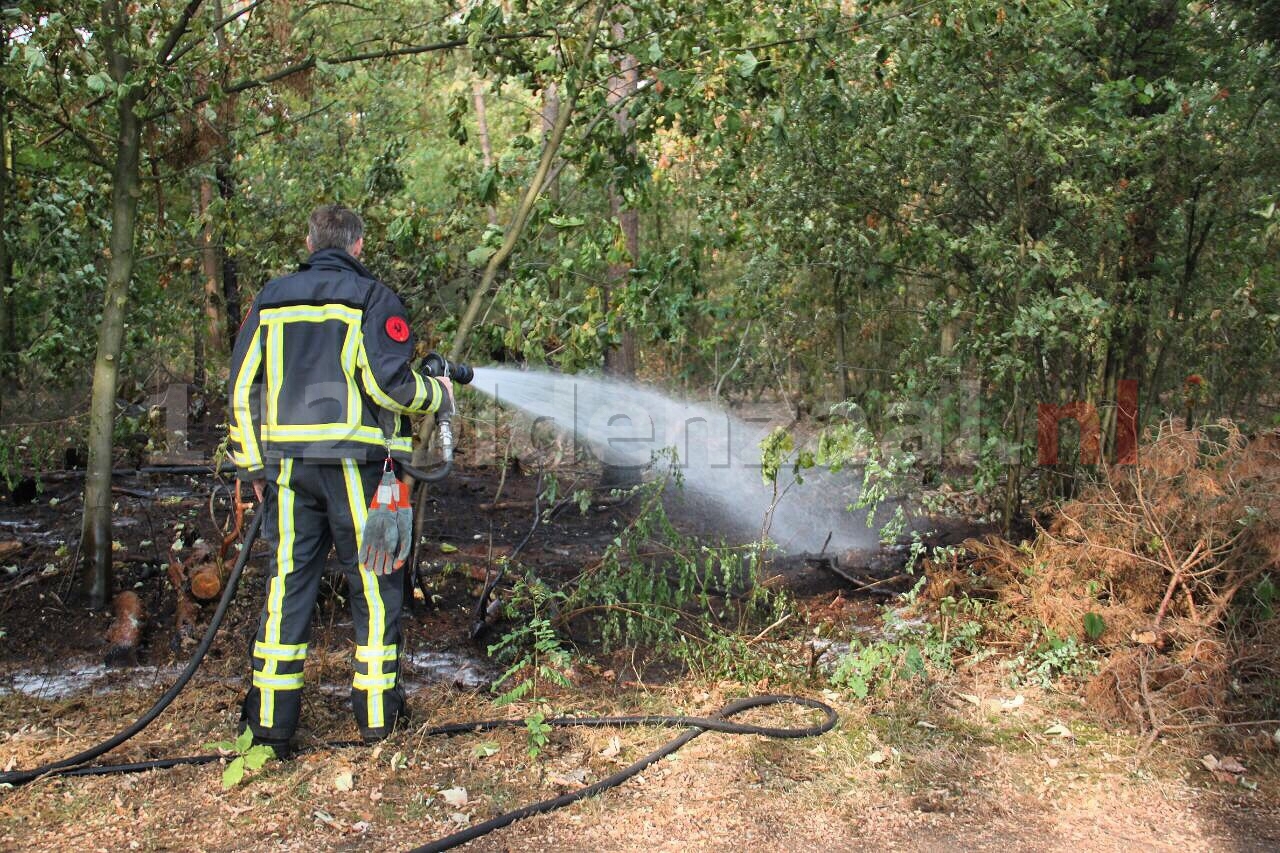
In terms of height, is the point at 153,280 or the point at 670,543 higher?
the point at 153,280

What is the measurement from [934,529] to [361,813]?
4.97 metres

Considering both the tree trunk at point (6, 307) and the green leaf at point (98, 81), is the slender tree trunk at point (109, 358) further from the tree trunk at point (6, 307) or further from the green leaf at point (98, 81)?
the tree trunk at point (6, 307)

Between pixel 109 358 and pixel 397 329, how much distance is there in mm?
2097

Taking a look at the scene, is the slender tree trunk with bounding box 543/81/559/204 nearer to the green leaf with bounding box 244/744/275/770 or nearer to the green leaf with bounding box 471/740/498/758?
the green leaf with bounding box 471/740/498/758

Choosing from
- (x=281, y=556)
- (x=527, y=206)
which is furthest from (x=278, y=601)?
(x=527, y=206)

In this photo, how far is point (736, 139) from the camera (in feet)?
19.2

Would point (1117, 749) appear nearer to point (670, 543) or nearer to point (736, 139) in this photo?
point (670, 543)

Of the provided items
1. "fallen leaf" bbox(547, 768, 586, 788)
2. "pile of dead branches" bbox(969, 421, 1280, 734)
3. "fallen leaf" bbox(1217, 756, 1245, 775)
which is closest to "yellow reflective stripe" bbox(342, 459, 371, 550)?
"fallen leaf" bbox(547, 768, 586, 788)

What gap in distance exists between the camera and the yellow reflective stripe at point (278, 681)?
3939 millimetres

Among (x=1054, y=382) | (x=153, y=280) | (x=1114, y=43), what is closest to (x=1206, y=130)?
(x=1114, y=43)

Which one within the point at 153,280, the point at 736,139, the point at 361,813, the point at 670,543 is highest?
the point at 736,139

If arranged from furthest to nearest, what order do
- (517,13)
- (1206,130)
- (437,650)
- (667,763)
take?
(1206,130) < (517,13) < (437,650) < (667,763)

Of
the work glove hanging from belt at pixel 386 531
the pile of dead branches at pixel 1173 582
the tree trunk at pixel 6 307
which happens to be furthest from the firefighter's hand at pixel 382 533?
the tree trunk at pixel 6 307

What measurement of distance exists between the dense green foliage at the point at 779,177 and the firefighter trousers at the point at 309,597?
151 centimetres
